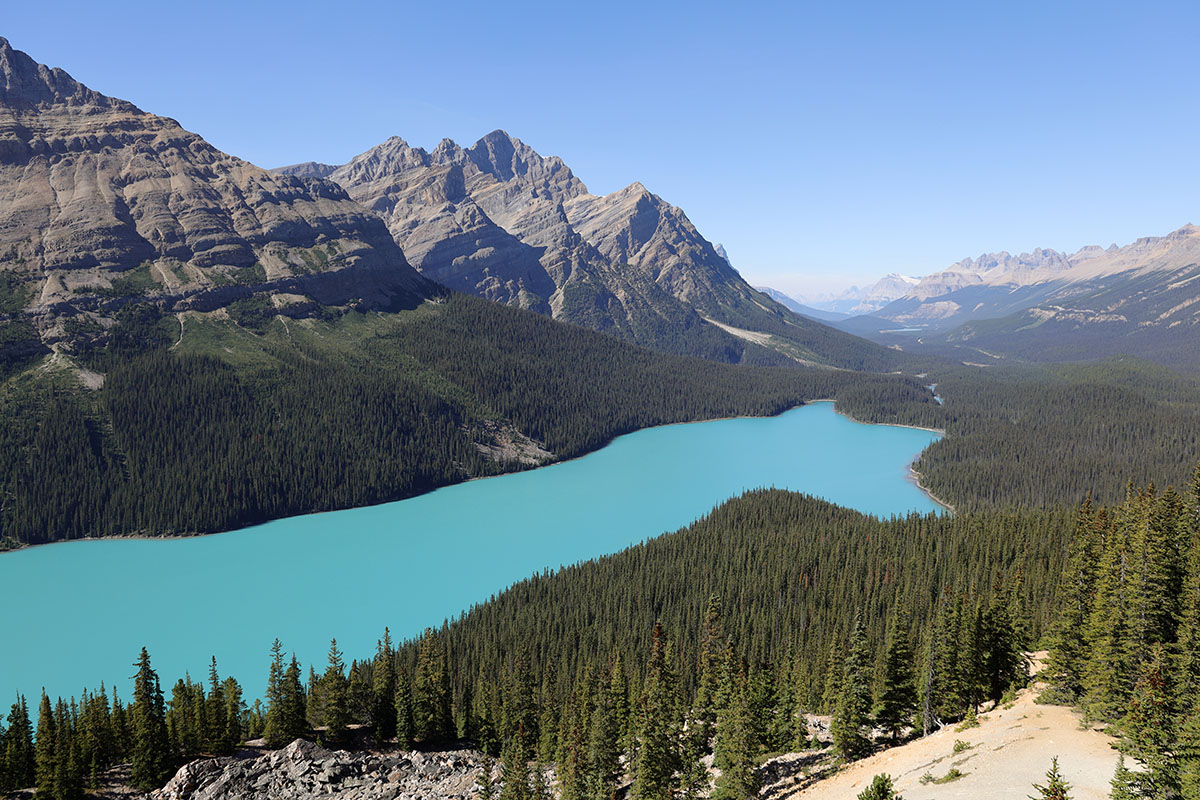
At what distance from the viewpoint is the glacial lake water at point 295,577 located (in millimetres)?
97375

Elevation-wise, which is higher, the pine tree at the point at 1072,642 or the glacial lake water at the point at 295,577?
the pine tree at the point at 1072,642

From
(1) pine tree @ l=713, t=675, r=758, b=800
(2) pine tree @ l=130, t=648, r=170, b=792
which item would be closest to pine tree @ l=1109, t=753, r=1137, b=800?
(1) pine tree @ l=713, t=675, r=758, b=800

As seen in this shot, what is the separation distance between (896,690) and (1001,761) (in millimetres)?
17374

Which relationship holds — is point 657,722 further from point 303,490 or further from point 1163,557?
point 303,490

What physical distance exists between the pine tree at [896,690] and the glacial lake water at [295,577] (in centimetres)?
7071

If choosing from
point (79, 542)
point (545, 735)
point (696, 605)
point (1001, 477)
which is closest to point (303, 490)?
point (79, 542)

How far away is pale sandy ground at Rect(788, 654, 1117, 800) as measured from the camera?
3328 cm

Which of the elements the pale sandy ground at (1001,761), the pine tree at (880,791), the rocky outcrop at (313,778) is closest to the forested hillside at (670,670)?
the rocky outcrop at (313,778)

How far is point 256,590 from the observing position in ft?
396

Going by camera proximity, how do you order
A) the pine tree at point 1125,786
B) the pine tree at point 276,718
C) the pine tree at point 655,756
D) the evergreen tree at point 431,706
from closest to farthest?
the pine tree at point 1125,786 → the pine tree at point 655,756 → the pine tree at point 276,718 → the evergreen tree at point 431,706

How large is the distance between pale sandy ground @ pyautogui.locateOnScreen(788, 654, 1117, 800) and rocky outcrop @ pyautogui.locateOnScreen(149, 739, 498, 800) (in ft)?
101

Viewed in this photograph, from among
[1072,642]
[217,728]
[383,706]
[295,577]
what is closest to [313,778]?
[217,728]

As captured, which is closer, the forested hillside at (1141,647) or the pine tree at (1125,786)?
the pine tree at (1125,786)

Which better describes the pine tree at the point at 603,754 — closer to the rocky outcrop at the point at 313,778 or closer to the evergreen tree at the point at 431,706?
the rocky outcrop at the point at 313,778
